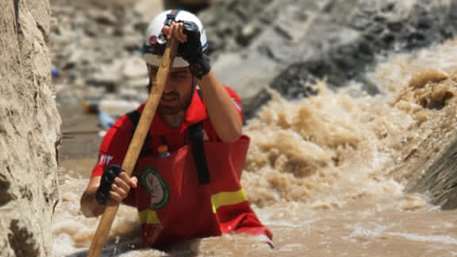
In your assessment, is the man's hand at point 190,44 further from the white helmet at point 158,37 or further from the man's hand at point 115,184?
the man's hand at point 115,184

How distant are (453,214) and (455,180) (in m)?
0.36

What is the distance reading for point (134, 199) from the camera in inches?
183

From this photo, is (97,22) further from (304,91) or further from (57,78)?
(304,91)

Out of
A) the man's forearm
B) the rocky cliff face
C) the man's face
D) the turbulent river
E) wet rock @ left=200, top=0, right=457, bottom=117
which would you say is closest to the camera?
the rocky cliff face

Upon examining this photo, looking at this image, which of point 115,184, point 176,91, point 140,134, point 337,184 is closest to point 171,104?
point 176,91

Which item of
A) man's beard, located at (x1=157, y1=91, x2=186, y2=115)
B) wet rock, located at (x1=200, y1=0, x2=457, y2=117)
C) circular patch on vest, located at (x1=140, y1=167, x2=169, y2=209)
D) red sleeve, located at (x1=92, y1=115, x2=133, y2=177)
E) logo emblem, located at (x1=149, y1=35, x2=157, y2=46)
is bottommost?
wet rock, located at (x1=200, y1=0, x2=457, y2=117)

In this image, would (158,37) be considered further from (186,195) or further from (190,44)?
(186,195)

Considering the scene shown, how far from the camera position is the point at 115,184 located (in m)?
3.88

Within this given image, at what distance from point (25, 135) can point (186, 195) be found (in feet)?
4.52

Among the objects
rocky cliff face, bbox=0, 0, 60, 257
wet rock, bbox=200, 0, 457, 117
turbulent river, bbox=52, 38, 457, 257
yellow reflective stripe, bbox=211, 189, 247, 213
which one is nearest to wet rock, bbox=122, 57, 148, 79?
wet rock, bbox=200, 0, 457, 117

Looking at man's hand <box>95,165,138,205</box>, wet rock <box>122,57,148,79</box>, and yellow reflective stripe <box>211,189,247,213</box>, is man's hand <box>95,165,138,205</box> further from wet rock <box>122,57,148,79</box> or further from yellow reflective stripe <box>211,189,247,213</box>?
wet rock <box>122,57,148,79</box>

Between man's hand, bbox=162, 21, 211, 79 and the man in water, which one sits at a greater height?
man's hand, bbox=162, 21, 211, 79

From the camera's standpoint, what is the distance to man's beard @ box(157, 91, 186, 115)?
4441mm

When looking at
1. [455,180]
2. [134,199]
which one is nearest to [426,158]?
[455,180]
